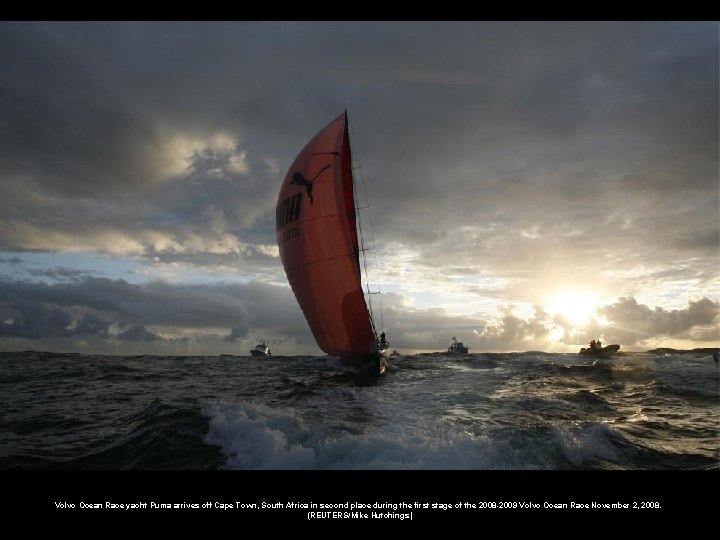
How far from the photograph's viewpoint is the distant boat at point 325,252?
1841cm

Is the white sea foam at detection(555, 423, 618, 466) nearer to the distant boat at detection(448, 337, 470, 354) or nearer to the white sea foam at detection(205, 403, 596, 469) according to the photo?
the white sea foam at detection(205, 403, 596, 469)

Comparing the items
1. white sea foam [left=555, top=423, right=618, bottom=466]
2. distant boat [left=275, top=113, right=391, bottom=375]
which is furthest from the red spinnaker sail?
white sea foam [left=555, top=423, right=618, bottom=466]

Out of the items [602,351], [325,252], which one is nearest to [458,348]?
[602,351]

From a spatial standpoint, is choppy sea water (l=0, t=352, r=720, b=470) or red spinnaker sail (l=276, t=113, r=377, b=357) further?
red spinnaker sail (l=276, t=113, r=377, b=357)

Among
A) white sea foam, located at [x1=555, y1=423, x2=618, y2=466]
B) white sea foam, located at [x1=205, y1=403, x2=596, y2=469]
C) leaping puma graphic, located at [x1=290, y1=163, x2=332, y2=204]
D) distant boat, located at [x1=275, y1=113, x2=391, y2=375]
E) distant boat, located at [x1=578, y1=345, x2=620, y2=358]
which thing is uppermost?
leaping puma graphic, located at [x1=290, y1=163, x2=332, y2=204]

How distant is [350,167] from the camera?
74.1 ft

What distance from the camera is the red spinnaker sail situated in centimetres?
1841

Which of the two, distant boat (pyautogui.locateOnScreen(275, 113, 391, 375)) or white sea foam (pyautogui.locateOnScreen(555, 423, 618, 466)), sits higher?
distant boat (pyautogui.locateOnScreen(275, 113, 391, 375))
